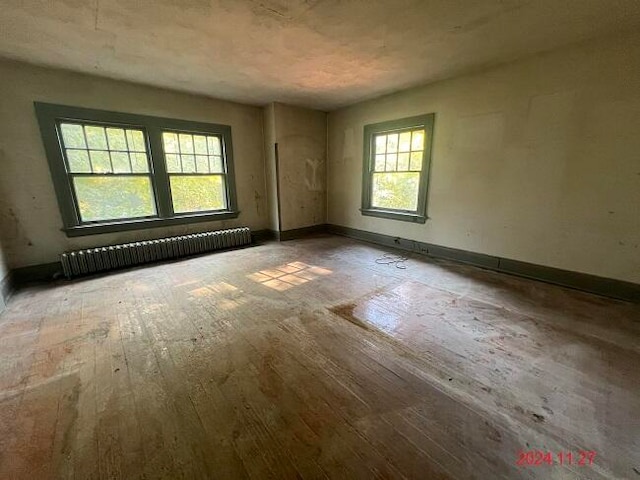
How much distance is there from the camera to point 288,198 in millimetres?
5449

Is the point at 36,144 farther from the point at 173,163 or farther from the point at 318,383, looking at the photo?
the point at 318,383

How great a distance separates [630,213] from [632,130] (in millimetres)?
839

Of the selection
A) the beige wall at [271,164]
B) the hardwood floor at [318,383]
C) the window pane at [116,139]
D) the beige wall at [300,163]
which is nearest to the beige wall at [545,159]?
the hardwood floor at [318,383]

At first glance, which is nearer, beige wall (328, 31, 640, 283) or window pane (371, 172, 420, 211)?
beige wall (328, 31, 640, 283)

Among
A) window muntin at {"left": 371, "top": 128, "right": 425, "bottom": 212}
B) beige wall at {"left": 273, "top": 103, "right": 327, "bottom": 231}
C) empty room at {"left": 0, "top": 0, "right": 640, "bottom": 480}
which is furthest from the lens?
beige wall at {"left": 273, "top": 103, "right": 327, "bottom": 231}

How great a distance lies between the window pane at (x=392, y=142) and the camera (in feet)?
15.2

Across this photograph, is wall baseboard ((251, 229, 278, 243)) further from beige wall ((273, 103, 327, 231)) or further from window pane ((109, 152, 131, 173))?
window pane ((109, 152, 131, 173))

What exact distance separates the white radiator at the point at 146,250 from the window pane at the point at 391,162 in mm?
3008

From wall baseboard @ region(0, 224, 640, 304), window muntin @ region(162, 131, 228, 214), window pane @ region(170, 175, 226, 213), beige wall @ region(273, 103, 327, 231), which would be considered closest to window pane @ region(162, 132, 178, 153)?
window muntin @ region(162, 131, 228, 214)

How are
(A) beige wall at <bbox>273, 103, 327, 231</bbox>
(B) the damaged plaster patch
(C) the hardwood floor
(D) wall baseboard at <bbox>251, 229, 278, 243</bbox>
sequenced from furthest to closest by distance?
1. (B) the damaged plaster patch
2. (D) wall baseboard at <bbox>251, 229, 278, 243</bbox>
3. (A) beige wall at <bbox>273, 103, 327, 231</bbox>
4. (C) the hardwood floor

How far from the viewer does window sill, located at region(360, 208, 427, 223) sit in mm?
4445

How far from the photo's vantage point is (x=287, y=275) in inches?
141

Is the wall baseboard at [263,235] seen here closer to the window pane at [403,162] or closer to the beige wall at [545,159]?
the window pane at [403,162]

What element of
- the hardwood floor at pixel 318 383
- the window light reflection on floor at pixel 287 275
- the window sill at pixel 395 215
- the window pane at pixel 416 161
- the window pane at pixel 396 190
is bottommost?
the hardwood floor at pixel 318 383
